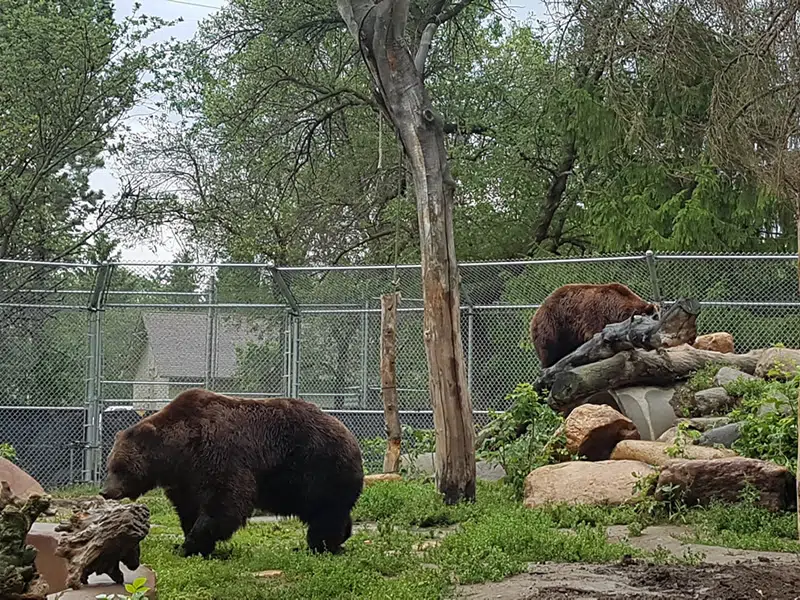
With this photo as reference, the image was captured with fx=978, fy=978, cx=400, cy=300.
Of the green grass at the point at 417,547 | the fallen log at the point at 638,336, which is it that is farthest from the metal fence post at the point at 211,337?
the fallen log at the point at 638,336

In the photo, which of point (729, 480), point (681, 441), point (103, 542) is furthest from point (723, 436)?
point (103, 542)

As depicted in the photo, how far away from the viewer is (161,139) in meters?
25.3

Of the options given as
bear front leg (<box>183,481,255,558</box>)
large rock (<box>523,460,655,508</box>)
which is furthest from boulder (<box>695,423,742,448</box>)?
bear front leg (<box>183,481,255,558</box>)

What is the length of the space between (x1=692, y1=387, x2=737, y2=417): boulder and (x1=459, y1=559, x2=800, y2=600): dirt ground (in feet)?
16.1

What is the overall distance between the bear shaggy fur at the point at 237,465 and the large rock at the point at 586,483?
2283mm

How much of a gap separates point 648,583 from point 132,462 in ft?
11.7

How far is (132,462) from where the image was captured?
22.5 feet

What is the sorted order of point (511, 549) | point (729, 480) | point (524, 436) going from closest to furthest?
point (511, 549) → point (729, 480) → point (524, 436)

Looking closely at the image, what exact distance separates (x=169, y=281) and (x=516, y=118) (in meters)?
8.67

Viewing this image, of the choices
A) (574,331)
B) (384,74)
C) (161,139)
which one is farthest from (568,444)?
(161,139)

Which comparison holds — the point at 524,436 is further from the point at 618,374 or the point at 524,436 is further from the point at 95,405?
the point at 95,405

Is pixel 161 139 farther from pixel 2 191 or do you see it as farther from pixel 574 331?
pixel 574 331

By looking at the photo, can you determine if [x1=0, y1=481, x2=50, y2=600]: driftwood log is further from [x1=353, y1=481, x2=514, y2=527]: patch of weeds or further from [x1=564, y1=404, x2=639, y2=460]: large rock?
[x1=564, y1=404, x2=639, y2=460]: large rock

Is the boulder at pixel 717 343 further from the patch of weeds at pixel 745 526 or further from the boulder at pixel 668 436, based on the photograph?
the patch of weeds at pixel 745 526
